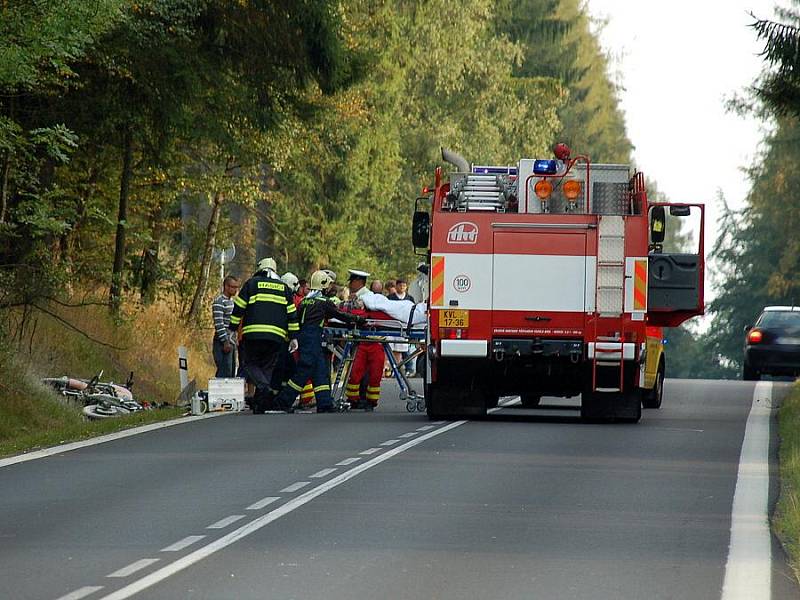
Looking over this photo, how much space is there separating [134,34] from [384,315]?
16.1 ft

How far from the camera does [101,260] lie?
3058 centimetres

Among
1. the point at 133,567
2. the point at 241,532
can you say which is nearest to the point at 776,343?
the point at 241,532

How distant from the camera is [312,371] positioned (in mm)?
23719

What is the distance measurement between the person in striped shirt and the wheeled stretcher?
1.60 m

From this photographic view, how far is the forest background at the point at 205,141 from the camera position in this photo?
23547mm

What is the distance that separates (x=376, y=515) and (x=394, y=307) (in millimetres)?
11923

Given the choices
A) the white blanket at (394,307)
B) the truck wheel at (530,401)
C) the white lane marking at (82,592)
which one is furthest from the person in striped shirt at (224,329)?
the white lane marking at (82,592)

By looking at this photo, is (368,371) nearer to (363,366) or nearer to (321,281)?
(363,366)

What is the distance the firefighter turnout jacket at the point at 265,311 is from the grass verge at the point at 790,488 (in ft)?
20.5

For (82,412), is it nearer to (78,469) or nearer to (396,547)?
(78,469)

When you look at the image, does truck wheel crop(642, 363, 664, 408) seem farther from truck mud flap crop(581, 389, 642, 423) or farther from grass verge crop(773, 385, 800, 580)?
truck mud flap crop(581, 389, 642, 423)

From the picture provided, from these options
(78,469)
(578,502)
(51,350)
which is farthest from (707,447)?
(51,350)

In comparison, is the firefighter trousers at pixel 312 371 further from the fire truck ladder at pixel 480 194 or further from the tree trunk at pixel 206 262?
the tree trunk at pixel 206 262

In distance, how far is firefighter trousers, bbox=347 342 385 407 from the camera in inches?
957
